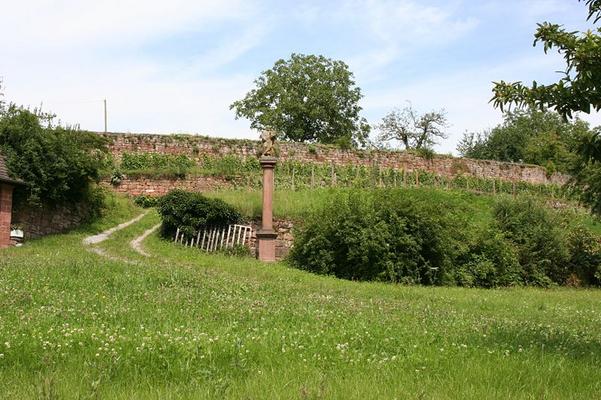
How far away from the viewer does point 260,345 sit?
6.66 m

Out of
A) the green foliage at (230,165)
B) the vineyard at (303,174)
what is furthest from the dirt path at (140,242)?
the green foliage at (230,165)

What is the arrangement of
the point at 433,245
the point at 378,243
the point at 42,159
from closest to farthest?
the point at 378,243, the point at 433,245, the point at 42,159

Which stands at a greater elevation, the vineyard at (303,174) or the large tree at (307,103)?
the large tree at (307,103)

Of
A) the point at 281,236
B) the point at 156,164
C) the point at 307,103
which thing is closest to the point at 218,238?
the point at 281,236

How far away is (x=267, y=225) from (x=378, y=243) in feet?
14.3

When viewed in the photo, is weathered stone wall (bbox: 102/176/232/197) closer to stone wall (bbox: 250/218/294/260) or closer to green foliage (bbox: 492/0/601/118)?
stone wall (bbox: 250/218/294/260)

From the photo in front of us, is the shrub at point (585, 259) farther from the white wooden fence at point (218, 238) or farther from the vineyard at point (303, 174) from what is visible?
the white wooden fence at point (218, 238)

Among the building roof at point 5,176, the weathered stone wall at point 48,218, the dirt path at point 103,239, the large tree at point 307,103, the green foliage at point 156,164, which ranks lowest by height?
the dirt path at point 103,239

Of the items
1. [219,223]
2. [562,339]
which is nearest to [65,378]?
[562,339]

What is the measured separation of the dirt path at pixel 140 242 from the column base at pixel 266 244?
13.3ft

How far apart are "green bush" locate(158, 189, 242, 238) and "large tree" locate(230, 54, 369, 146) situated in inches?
1266

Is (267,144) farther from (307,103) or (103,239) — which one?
(307,103)

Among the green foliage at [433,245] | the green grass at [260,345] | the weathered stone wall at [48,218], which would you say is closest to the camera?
the green grass at [260,345]

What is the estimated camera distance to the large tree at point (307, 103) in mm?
54781
